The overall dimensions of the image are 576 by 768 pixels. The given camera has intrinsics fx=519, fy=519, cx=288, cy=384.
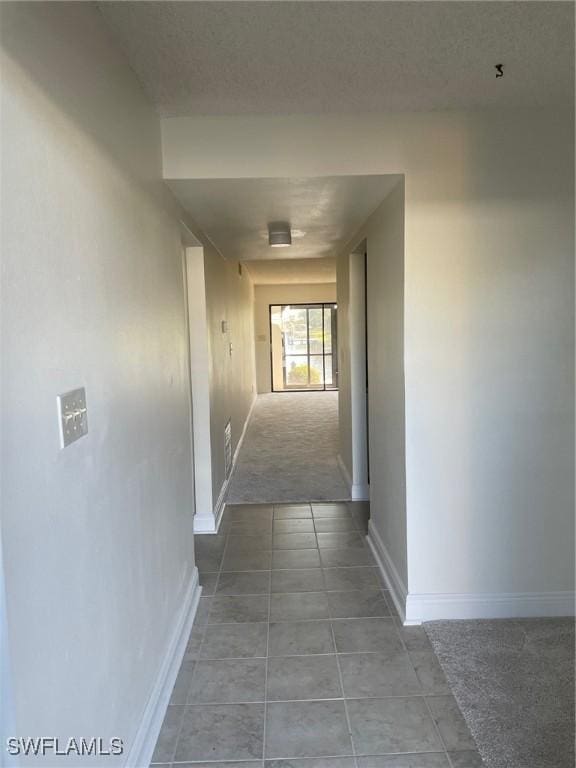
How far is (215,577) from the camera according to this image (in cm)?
294

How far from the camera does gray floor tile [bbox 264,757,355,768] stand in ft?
5.39

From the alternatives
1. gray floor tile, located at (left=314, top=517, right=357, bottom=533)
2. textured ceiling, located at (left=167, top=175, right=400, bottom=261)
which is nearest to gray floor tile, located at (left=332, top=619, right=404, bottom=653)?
gray floor tile, located at (left=314, top=517, right=357, bottom=533)

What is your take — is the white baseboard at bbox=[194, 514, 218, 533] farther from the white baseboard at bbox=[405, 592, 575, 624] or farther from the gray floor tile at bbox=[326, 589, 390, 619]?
the white baseboard at bbox=[405, 592, 575, 624]

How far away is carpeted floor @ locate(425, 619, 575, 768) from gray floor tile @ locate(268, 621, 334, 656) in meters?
0.47

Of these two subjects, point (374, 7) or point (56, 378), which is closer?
point (56, 378)

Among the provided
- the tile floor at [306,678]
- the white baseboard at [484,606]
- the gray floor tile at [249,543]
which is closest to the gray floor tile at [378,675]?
the tile floor at [306,678]

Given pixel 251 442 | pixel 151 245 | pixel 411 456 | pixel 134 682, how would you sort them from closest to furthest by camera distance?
pixel 134 682 < pixel 151 245 < pixel 411 456 < pixel 251 442

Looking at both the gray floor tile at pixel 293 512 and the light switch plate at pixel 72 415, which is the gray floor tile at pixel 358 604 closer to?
the gray floor tile at pixel 293 512

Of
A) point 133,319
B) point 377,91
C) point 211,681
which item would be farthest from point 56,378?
point 377,91

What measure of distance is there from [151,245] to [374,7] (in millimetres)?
1054

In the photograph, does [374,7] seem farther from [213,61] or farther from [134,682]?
[134,682]

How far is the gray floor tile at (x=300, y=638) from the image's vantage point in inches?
88.3

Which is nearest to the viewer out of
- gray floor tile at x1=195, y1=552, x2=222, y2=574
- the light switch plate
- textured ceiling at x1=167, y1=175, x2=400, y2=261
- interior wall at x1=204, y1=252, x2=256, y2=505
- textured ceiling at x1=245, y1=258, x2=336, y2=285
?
the light switch plate

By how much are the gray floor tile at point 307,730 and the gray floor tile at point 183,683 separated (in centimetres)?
33
